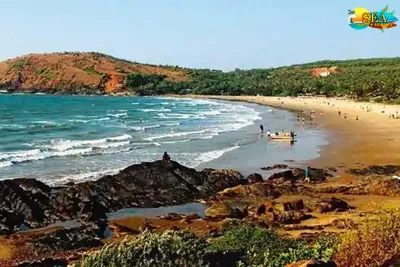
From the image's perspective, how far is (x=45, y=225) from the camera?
21.8 meters

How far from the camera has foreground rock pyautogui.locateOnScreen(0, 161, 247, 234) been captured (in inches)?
883

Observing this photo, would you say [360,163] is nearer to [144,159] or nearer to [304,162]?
[304,162]

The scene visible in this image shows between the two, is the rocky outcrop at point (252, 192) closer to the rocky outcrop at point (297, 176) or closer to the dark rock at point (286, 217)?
the rocky outcrop at point (297, 176)

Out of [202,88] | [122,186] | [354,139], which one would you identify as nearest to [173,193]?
[122,186]

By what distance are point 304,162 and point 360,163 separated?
3576 mm

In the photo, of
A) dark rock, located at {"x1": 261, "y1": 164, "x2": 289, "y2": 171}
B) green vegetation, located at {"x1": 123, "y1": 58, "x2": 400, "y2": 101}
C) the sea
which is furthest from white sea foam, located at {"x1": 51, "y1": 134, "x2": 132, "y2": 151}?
green vegetation, located at {"x1": 123, "y1": 58, "x2": 400, "y2": 101}

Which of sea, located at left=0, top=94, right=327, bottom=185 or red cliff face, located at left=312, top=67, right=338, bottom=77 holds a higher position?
red cliff face, located at left=312, top=67, right=338, bottom=77

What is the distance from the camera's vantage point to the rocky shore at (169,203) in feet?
62.5

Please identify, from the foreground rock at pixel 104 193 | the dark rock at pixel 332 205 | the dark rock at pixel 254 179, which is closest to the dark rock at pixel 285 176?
the dark rock at pixel 254 179

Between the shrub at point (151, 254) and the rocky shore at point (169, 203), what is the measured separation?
6.28 metres

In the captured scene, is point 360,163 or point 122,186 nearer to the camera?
point 122,186

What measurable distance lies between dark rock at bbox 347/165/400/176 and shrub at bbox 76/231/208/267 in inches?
893

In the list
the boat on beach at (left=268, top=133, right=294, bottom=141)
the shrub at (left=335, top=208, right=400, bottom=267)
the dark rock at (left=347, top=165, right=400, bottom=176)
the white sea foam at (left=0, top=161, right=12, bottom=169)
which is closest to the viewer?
the shrub at (left=335, top=208, right=400, bottom=267)

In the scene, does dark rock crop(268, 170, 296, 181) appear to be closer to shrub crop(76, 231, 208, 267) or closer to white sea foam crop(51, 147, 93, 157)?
white sea foam crop(51, 147, 93, 157)
